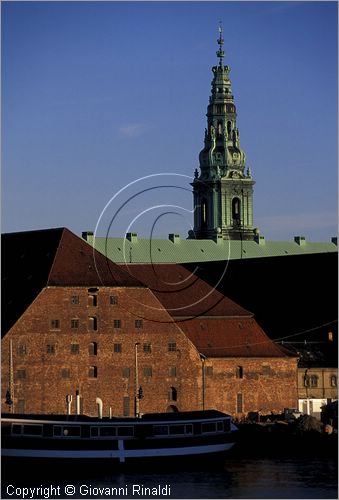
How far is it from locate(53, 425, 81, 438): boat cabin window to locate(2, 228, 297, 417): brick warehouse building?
17.6 m

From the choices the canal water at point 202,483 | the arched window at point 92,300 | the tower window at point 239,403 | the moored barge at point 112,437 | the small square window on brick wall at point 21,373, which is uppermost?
the arched window at point 92,300

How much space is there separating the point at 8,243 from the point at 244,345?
18.8 m

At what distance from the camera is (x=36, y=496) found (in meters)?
93.8

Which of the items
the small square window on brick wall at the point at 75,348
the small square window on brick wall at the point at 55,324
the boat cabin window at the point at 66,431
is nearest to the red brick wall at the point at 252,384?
the small square window on brick wall at the point at 75,348

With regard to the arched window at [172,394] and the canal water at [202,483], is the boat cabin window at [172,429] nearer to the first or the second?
the canal water at [202,483]

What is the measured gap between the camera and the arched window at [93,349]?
436ft

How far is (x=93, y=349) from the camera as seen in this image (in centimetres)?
13325

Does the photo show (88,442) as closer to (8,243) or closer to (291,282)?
(8,243)

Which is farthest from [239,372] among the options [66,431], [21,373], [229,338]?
[66,431]

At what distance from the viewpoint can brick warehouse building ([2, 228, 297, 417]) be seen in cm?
12988

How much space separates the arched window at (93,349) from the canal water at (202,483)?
25.2m

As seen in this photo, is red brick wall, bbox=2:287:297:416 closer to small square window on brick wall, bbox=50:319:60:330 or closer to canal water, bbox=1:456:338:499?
small square window on brick wall, bbox=50:319:60:330

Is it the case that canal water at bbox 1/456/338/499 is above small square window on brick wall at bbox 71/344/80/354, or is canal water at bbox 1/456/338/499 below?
below

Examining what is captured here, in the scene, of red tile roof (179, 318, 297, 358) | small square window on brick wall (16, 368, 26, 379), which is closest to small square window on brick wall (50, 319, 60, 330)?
small square window on brick wall (16, 368, 26, 379)
